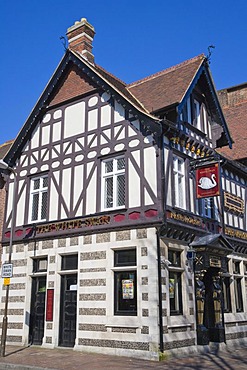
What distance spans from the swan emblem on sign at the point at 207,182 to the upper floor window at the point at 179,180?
0.67m

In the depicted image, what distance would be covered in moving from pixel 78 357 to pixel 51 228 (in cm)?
506

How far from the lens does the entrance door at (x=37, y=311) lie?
15.3m

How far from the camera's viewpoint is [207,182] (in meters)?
14.4

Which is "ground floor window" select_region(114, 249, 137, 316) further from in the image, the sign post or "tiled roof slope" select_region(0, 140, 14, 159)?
"tiled roof slope" select_region(0, 140, 14, 159)

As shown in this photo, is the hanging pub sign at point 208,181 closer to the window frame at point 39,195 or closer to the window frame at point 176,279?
the window frame at point 176,279

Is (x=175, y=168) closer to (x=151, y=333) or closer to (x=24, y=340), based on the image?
(x=151, y=333)

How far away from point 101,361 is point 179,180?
6.50m

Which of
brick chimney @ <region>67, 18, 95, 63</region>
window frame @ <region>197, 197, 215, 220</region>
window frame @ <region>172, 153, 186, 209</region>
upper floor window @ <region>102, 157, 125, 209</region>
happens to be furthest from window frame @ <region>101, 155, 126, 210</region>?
brick chimney @ <region>67, 18, 95, 63</region>

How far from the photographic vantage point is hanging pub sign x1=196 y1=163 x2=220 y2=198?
14.1 m

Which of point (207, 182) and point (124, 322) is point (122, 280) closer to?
point (124, 322)

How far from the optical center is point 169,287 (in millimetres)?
13328

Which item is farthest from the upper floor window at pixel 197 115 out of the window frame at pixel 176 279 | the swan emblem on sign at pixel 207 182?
the window frame at pixel 176 279

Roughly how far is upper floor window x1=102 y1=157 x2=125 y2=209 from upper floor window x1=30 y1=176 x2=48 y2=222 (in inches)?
118

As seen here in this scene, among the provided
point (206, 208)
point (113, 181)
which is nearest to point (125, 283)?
point (113, 181)
